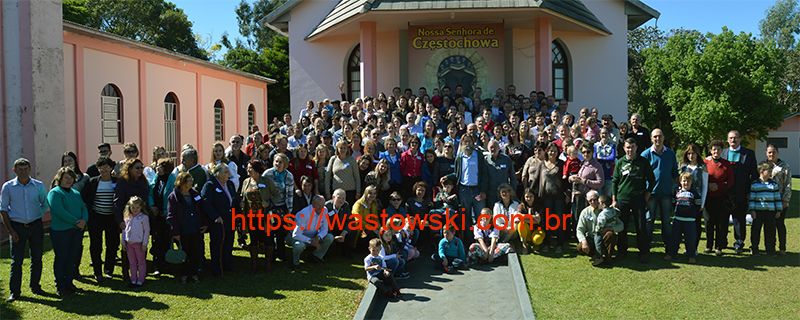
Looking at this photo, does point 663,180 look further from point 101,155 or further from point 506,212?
point 101,155

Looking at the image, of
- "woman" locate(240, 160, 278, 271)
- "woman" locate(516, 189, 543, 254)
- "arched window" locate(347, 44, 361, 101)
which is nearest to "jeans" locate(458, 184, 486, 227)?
"woman" locate(516, 189, 543, 254)

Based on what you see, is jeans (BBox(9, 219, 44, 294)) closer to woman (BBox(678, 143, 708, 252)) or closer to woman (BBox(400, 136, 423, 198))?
woman (BBox(400, 136, 423, 198))

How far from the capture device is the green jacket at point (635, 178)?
885 centimetres

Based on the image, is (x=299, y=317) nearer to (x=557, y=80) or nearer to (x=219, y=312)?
(x=219, y=312)

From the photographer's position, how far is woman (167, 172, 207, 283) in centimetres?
774

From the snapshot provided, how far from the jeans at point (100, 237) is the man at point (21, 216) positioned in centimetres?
69

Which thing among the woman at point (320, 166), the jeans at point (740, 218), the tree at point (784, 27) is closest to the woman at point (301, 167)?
the woman at point (320, 166)

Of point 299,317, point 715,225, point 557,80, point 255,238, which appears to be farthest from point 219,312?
point 557,80

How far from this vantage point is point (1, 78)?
1141 centimetres

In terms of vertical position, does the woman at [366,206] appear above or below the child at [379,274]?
above

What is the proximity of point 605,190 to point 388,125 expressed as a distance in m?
4.02

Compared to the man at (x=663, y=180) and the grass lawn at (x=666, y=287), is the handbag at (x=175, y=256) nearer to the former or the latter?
the grass lawn at (x=666, y=287)

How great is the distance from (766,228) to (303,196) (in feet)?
23.1

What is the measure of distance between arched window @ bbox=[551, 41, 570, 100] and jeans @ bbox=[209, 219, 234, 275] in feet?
43.8
